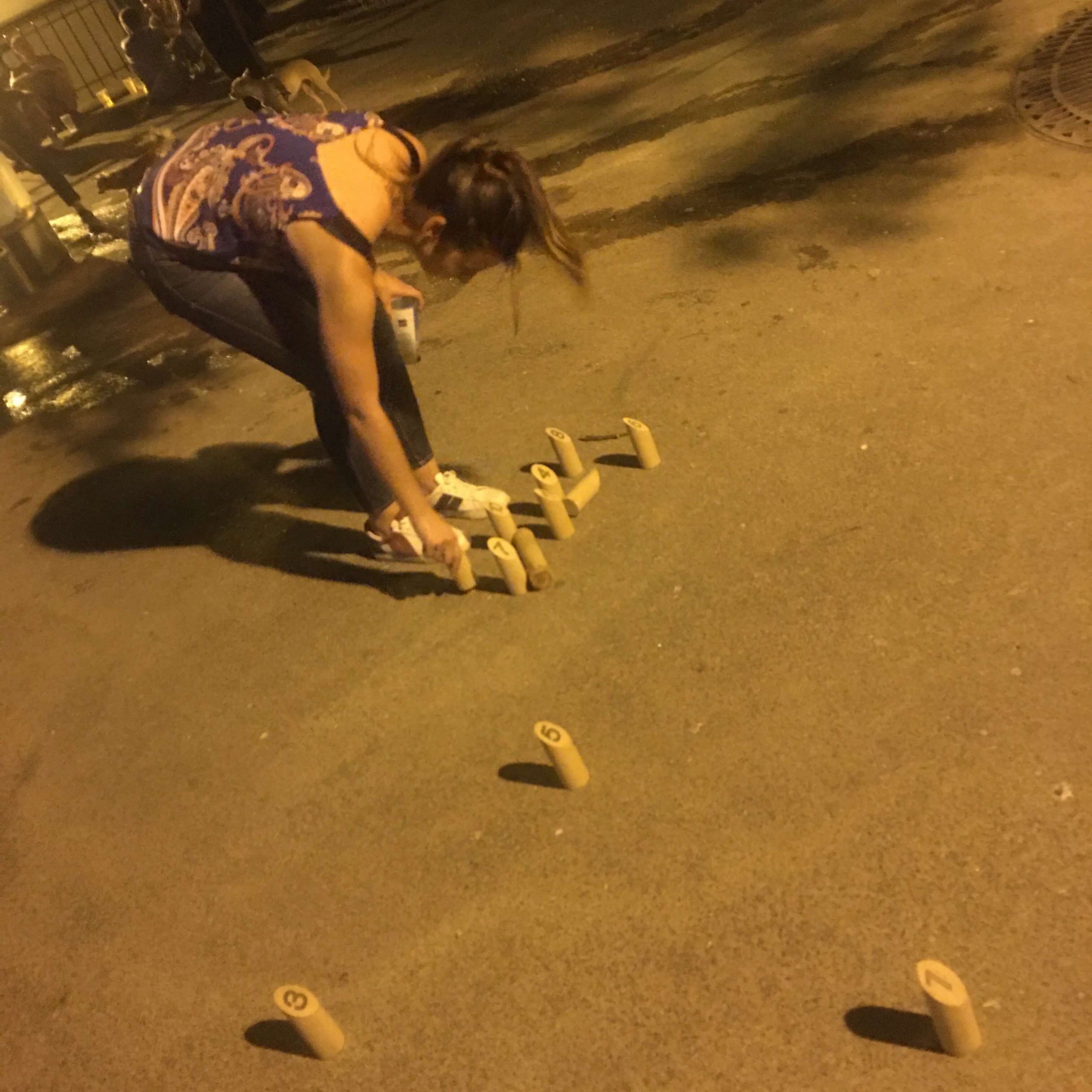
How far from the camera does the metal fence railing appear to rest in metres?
16.0

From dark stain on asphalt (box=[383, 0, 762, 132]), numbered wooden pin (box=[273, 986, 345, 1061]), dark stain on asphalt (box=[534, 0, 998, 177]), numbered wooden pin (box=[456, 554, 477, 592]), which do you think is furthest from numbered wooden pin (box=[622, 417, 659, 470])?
dark stain on asphalt (box=[383, 0, 762, 132])

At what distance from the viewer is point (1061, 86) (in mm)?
5348

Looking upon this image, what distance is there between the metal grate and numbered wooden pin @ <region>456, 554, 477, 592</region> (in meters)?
3.73

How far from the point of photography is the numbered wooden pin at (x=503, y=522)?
11.8ft

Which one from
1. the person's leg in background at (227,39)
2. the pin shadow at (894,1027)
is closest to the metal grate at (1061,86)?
the pin shadow at (894,1027)

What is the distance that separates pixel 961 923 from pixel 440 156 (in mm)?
2420

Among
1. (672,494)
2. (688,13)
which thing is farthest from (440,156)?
(688,13)

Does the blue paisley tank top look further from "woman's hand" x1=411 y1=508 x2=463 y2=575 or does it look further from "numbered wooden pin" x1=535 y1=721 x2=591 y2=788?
"numbered wooden pin" x1=535 y1=721 x2=591 y2=788

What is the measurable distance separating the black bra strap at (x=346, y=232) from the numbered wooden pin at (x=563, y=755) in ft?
4.59

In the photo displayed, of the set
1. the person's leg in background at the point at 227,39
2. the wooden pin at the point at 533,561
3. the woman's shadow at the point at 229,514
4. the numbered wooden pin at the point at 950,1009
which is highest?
the person's leg in background at the point at 227,39

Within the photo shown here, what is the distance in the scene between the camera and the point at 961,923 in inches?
90.3

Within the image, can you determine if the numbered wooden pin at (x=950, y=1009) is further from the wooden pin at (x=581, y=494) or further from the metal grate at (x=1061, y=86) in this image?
the metal grate at (x=1061, y=86)

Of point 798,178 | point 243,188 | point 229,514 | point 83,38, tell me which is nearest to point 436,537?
point 243,188

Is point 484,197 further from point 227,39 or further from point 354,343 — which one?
point 227,39
